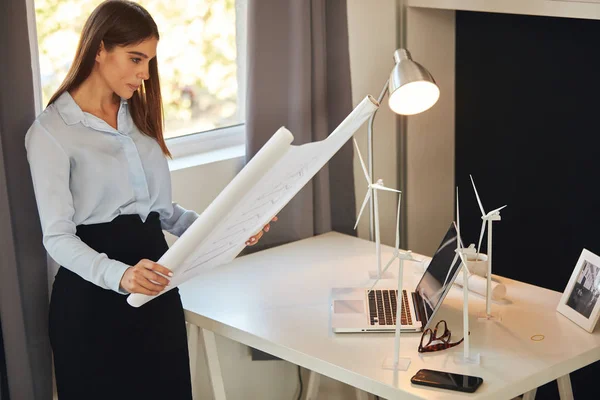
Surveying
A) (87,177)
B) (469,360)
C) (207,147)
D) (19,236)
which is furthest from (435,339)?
(207,147)

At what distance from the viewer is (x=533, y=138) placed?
288cm

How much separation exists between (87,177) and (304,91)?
936mm

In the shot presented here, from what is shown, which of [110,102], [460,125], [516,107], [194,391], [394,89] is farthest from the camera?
[460,125]

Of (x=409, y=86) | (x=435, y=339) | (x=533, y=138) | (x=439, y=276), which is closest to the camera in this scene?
(x=435, y=339)

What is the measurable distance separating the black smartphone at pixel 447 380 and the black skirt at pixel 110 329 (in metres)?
0.64

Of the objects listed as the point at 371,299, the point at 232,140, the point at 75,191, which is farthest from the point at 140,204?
the point at 232,140

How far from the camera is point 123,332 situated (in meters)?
2.04

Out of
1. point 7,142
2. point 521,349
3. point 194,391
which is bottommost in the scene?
point 194,391

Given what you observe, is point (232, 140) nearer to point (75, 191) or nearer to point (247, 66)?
point (247, 66)

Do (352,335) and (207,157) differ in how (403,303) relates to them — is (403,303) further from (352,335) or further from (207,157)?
(207,157)

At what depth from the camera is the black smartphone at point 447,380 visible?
1.76 meters

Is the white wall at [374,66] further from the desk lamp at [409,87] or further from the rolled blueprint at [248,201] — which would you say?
the rolled blueprint at [248,201]

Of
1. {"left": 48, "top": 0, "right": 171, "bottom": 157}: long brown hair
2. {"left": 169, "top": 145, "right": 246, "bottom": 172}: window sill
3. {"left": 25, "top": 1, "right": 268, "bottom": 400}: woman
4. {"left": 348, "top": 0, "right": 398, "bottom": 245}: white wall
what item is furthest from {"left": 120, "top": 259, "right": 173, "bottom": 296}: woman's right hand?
{"left": 348, "top": 0, "right": 398, "bottom": 245}: white wall

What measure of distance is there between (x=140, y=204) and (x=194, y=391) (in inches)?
33.3
